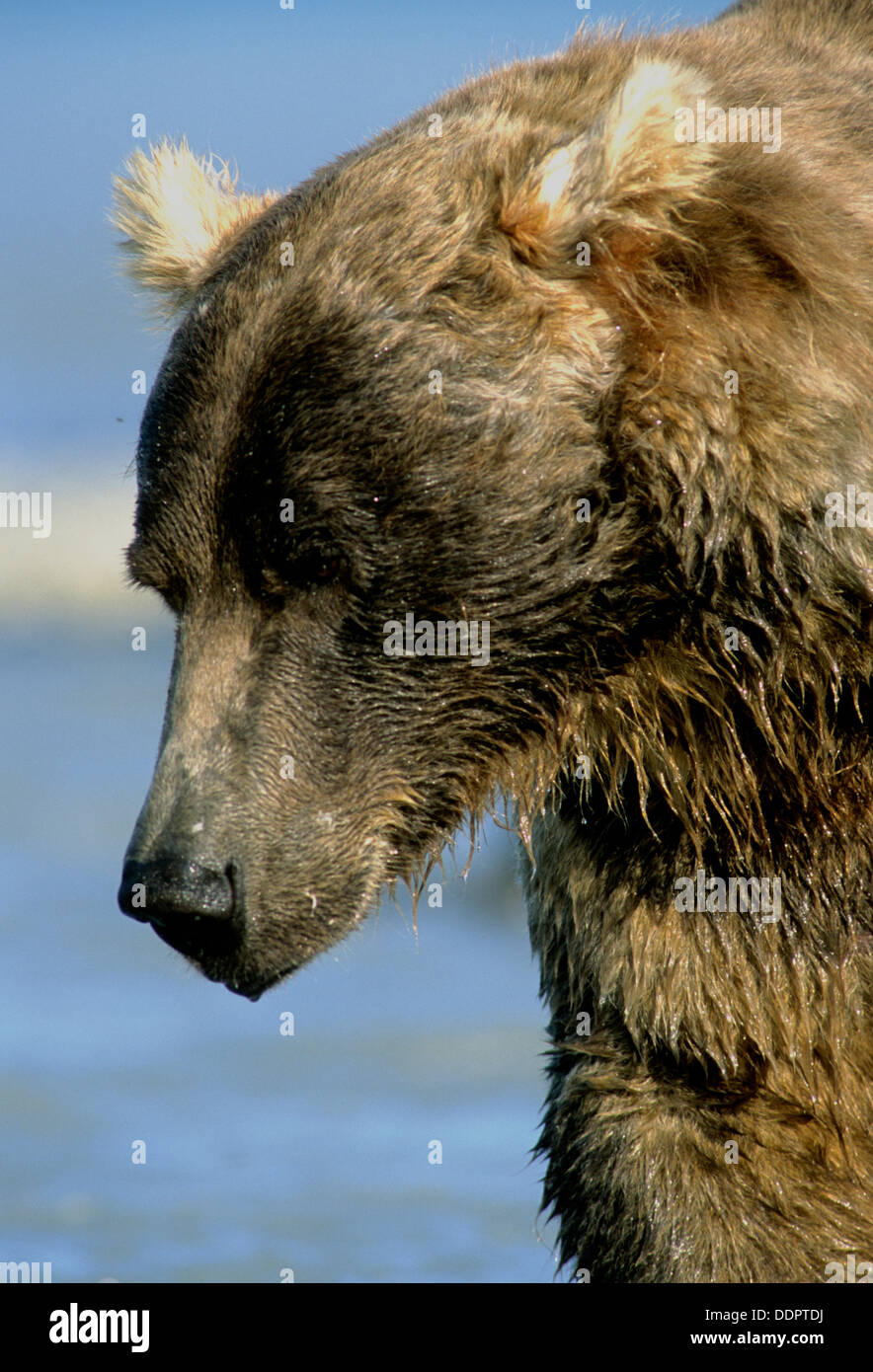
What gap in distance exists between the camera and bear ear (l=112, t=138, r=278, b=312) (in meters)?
5.11

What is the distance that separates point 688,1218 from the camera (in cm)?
466

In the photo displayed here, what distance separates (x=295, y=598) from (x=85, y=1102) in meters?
3.96

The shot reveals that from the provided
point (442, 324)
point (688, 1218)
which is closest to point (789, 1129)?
point (688, 1218)

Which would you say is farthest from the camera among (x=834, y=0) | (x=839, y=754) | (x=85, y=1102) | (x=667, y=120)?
(x=85, y=1102)

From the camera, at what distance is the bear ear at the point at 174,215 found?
5105 millimetres

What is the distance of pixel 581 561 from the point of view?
4.29 metres

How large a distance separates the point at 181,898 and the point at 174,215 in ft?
6.25

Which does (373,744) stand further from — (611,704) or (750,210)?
(750,210)
